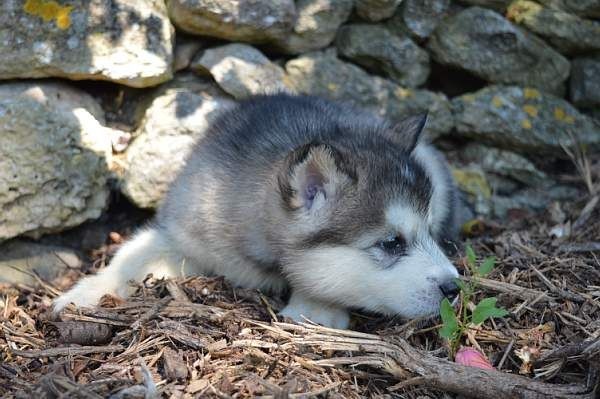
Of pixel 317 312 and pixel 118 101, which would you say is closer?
pixel 317 312

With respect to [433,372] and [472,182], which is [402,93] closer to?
[472,182]

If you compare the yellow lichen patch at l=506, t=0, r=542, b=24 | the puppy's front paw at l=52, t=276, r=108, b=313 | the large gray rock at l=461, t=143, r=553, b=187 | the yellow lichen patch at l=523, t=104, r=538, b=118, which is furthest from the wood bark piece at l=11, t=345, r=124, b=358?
the yellow lichen patch at l=506, t=0, r=542, b=24

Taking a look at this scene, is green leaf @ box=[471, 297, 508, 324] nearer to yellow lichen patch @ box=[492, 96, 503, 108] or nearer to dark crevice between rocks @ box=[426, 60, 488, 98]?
yellow lichen patch @ box=[492, 96, 503, 108]

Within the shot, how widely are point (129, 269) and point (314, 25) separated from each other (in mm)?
2341

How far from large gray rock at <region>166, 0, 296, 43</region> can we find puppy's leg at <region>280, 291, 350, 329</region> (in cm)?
215

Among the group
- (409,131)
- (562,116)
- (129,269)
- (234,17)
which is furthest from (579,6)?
(129,269)

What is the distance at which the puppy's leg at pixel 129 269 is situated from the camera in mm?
4070

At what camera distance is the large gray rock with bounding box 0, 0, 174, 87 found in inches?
174

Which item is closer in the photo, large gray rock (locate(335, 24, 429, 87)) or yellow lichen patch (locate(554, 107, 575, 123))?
large gray rock (locate(335, 24, 429, 87))

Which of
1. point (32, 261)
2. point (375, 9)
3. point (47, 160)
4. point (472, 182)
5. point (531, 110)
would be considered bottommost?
point (472, 182)

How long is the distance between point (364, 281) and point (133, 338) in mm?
1215

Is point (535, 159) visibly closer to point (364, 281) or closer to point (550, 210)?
point (550, 210)

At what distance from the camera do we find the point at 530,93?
5.59 m

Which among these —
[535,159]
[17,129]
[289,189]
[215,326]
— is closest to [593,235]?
[535,159]
